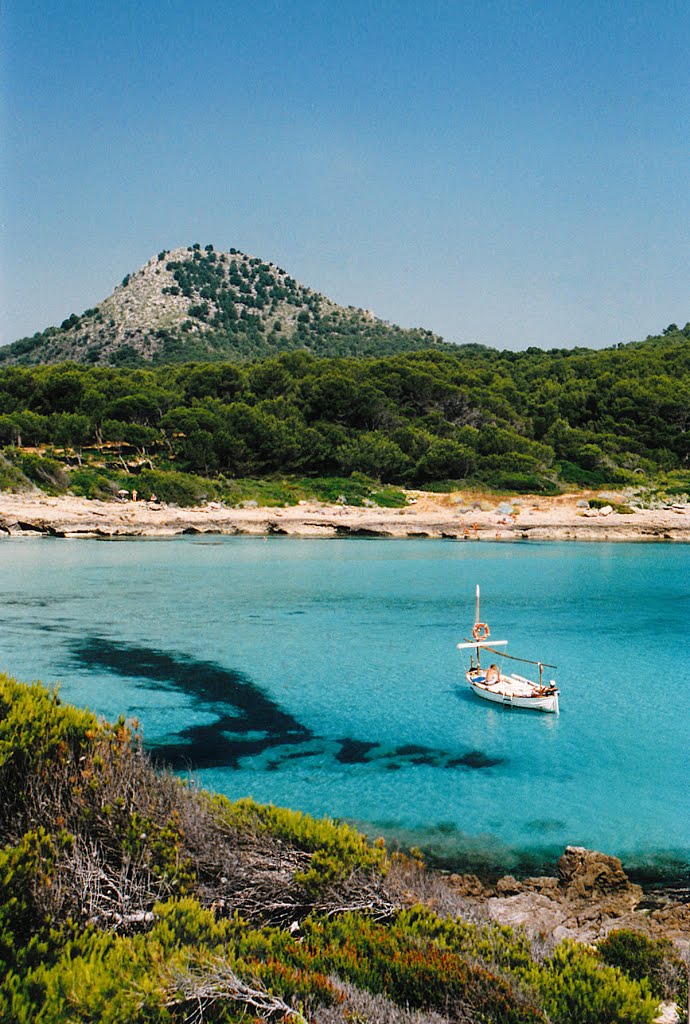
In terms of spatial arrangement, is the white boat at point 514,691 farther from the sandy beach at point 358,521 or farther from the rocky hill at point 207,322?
the rocky hill at point 207,322

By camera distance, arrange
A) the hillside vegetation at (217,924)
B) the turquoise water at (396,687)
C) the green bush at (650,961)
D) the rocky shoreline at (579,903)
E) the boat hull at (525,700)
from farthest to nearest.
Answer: the boat hull at (525,700) < the turquoise water at (396,687) < the rocky shoreline at (579,903) < the green bush at (650,961) < the hillside vegetation at (217,924)

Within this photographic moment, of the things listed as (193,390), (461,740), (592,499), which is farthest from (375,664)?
(193,390)

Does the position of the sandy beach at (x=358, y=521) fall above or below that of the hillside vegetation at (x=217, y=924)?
above

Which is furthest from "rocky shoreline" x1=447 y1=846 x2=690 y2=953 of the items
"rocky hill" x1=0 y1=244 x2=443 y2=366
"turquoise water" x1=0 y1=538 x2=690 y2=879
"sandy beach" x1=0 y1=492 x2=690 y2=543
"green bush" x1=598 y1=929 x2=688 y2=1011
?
"rocky hill" x1=0 y1=244 x2=443 y2=366

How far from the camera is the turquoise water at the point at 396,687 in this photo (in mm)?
9445

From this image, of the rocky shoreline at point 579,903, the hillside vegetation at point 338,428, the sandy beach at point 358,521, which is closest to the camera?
the rocky shoreline at point 579,903

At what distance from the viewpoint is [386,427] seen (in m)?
55.5

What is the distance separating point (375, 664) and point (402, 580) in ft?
42.3

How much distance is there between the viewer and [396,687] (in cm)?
1502

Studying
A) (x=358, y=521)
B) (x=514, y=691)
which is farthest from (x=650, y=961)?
(x=358, y=521)

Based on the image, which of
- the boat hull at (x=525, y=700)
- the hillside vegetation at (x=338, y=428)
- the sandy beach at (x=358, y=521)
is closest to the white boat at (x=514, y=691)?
the boat hull at (x=525, y=700)

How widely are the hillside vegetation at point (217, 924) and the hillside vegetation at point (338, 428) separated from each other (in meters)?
40.5

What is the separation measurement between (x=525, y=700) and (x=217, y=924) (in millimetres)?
9561

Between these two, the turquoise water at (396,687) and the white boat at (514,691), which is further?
the white boat at (514,691)
